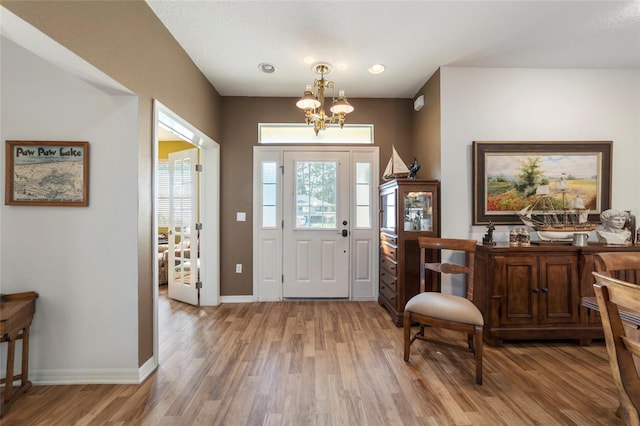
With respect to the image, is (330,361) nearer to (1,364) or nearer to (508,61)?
(1,364)

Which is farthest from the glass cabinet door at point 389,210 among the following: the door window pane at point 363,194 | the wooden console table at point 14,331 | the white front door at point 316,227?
the wooden console table at point 14,331

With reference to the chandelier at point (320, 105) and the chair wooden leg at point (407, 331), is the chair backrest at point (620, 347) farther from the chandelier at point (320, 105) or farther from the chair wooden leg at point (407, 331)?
the chandelier at point (320, 105)

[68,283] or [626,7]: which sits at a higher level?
[626,7]

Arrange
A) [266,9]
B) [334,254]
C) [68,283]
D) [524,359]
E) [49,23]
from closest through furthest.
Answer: [49,23] < [68,283] < [266,9] < [524,359] < [334,254]

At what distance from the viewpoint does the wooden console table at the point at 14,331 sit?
64.3 inches

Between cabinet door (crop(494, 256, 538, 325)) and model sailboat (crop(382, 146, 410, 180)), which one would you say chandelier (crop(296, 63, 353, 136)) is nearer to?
model sailboat (crop(382, 146, 410, 180))

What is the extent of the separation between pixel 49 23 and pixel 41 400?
2.31 m

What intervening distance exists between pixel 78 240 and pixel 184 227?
167cm

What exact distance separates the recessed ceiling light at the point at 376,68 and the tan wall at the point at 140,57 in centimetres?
197

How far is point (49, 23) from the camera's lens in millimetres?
1311

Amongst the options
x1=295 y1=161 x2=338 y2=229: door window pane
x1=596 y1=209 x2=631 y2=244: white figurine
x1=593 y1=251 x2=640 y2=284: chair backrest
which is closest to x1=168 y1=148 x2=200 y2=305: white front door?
x1=295 y1=161 x2=338 y2=229: door window pane

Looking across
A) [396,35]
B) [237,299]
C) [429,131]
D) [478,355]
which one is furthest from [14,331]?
[429,131]

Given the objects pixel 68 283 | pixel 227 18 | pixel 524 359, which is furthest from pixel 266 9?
pixel 524 359

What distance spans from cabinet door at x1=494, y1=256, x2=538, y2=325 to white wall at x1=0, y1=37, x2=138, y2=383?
10.2 ft
